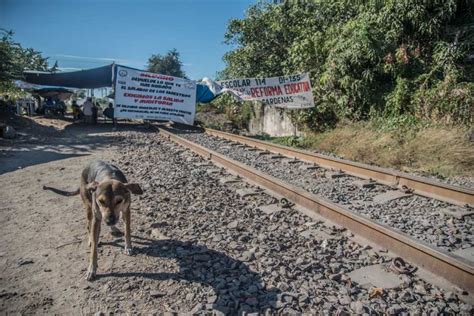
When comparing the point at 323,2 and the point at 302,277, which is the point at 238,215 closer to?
the point at 302,277

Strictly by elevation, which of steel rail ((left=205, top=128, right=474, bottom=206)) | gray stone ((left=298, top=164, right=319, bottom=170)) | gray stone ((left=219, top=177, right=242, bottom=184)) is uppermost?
steel rail ((left=205, top=128, right=474, bottom=206))

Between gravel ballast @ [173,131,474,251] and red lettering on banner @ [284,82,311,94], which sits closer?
gravel ballast @ [173,131,474,251]

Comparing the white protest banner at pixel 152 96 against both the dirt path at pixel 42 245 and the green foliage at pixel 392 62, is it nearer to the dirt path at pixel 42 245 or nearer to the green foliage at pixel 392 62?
the green foliage at pixel 392 62

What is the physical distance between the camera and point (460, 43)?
34.5 feet

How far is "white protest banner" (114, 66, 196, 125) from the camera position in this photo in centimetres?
1669

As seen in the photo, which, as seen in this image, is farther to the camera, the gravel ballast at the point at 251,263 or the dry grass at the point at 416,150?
the dry grass at the point at 416,150

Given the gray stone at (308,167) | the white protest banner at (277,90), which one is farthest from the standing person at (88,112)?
the gray stone at (308,167)

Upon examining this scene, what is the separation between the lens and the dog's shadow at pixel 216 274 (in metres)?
2.80

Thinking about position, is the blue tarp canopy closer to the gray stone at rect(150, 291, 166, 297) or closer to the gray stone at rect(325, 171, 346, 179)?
the gray stone at rect(325, 171, 346, 179)

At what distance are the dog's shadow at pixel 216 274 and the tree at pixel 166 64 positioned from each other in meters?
60.6

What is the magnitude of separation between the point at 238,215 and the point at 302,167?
336 cm

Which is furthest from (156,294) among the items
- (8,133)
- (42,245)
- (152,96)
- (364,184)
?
(152,96)

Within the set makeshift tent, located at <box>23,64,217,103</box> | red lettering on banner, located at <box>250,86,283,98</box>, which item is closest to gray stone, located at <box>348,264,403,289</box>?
red lettering on banner, located at <box>250,86,283,98</box>

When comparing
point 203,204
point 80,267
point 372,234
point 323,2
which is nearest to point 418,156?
point 372,234
